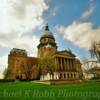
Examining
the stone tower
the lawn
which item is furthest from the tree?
the stone tower

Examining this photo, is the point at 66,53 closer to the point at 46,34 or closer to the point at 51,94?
the point at 46,34

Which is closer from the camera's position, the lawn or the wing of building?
the lawn

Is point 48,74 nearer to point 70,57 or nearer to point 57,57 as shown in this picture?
point 57,57

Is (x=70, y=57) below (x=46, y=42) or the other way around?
below

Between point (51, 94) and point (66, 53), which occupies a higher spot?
point (66, 53)

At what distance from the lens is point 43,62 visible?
219 ft

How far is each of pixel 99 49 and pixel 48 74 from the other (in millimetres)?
28214

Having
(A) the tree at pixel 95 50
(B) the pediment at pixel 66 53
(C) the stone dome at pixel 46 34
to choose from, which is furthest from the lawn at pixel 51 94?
(C) the stone dome at pixel 46 34

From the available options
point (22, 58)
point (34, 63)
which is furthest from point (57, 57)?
point (22, 58)

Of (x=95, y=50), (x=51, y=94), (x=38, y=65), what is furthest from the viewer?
(x=38, y=65)

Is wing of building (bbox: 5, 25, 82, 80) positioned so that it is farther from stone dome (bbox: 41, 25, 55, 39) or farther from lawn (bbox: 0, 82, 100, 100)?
lawn (bbox: 0, 82, 100, 100)

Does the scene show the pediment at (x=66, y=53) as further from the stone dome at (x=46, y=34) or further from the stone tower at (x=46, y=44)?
the stone dome at (x=46, y=34)

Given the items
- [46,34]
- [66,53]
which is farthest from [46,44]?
[66,53]

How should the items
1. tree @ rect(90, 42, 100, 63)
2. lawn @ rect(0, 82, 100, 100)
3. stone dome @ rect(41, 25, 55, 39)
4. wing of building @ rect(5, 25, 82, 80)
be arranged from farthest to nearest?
stone dome @ rect(41, 25, 55, 39)
wing of building @ rect(5, 25, 82, 80)
tree @ rect(90, 42, 100, 63)
lawn @ rect(0, 82, 100, 100)
